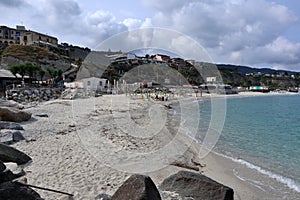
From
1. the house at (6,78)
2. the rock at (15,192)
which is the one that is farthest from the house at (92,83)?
the rock at (15,192)

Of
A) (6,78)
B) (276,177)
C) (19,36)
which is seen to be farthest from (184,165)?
(19,36)

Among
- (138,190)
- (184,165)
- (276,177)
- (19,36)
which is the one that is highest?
(19,36)

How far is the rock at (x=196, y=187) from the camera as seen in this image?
377 cm

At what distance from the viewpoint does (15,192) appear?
2.89m

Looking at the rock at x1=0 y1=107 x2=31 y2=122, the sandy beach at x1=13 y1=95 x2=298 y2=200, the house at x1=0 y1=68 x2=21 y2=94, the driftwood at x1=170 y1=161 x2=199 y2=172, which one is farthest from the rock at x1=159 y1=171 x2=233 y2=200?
the house at x1=0 y1=68 x2=21 y2=94

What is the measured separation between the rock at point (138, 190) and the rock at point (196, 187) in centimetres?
110

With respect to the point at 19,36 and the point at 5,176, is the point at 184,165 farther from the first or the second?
the point at 19,36

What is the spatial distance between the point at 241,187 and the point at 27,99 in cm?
2054

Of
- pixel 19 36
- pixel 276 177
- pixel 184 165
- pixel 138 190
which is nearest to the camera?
pixel 138 190

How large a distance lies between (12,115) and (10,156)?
18.3 ft

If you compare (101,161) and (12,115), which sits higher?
(12,115)

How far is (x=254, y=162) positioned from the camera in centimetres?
780

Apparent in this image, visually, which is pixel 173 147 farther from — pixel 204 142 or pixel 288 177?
pixel 288 177

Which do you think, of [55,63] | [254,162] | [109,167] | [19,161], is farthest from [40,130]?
[55,63]
